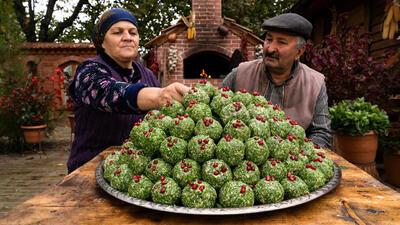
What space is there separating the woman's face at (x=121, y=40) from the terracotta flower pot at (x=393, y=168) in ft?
13.4

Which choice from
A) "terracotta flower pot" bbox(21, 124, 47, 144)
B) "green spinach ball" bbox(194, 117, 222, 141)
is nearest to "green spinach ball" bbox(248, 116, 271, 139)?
"green spinach ball" bbox(194, 117, 222, 141)

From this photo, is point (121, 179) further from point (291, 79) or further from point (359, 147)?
point (359, 147)

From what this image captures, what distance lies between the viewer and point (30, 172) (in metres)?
5.66

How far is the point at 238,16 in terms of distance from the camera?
1205 centimetres

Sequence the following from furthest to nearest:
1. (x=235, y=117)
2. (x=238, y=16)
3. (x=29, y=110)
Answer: (x=238, y=16) < (x=29, y=110) < (x=235, y=117)

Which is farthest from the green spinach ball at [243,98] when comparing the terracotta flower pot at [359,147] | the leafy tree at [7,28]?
the leafy tree at [7,28]

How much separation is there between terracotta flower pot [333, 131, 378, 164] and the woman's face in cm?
322

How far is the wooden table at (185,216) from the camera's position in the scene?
1115 millimetres

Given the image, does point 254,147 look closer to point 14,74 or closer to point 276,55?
point 276,55

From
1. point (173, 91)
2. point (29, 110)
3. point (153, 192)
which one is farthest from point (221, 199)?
point (29, 110)

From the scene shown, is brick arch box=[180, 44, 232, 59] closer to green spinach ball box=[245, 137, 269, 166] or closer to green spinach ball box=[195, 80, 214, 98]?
green spinach ball box=[195, 80, 214, 98]

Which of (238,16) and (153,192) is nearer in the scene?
(153,192)

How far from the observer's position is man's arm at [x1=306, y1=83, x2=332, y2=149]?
2.56 metres

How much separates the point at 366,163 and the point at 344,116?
30.0 inches
